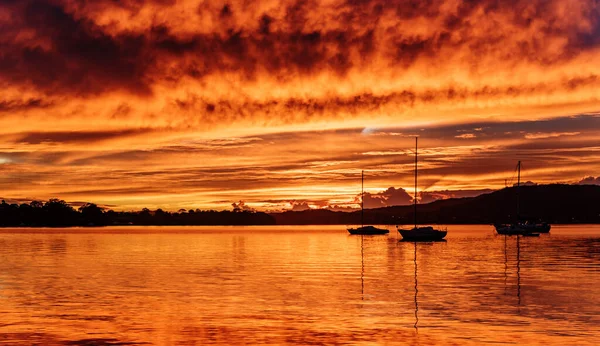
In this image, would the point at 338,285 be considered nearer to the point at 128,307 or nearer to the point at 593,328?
the point at 128,307

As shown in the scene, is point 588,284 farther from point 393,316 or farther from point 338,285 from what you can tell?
point 393,316

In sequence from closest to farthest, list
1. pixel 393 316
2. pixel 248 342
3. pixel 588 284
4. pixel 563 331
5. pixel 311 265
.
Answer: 1. pixel 248 342
2. pixel 563 331
3. pixel 393 316
4. pixel 588 284
5. pixel 311 265

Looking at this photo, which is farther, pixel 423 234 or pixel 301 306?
pixel 423 234

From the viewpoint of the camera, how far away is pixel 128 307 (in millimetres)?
44562

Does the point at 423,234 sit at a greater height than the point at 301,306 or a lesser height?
greater

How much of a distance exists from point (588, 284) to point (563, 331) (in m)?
24.4

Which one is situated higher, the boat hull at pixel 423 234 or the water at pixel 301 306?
the boat hull at pixel 423 234

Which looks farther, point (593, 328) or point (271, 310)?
point (271, 310)

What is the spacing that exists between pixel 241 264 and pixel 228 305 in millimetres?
40711

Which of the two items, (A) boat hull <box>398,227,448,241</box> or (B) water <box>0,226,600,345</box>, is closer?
(B) water <box>0,226,600,345</box>

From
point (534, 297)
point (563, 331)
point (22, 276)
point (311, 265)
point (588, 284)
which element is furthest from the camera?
point (311, 265)

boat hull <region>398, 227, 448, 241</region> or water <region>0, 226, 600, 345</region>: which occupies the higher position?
boat hull <region>398, 227, 448, 241</region>

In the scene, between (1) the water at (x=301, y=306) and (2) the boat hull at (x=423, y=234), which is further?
(2) the boat hull at (x=423, y=234)

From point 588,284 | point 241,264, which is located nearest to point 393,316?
point 588,284
